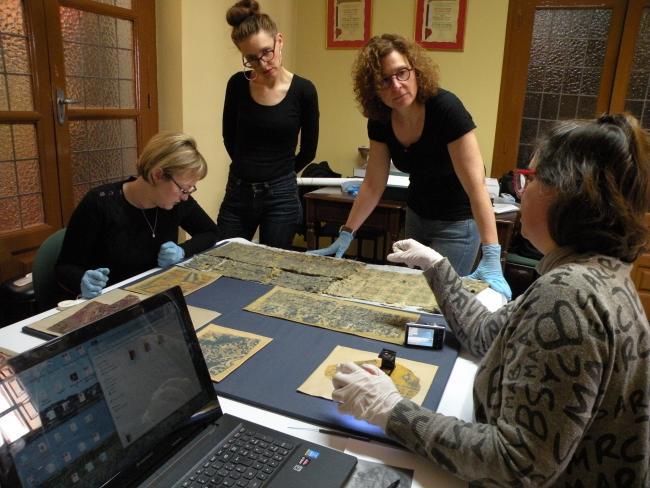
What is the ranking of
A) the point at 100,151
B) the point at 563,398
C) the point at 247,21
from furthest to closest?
the point at 100,151
the point at 247,21
the point at 563,398

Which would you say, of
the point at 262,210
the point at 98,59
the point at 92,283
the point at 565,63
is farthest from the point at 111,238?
the point at 565,63

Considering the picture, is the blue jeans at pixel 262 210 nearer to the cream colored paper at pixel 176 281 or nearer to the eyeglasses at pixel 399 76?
the cream colored paper at pixel 176 281

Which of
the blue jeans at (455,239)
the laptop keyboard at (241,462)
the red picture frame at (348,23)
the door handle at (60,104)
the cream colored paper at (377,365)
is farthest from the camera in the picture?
the red picture frame at (348,23)

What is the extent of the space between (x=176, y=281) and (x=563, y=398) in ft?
3.66

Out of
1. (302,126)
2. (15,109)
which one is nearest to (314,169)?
(302,126)

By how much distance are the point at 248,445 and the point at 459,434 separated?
12.6 inches

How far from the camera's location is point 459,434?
2.46 feet

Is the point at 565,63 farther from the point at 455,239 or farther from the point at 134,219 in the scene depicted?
the point at 134,219

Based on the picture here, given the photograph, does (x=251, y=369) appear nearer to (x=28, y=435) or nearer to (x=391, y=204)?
(x=28, y=435)

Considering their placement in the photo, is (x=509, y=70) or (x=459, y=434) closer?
(x=459, y=434)

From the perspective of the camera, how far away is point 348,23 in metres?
3.56

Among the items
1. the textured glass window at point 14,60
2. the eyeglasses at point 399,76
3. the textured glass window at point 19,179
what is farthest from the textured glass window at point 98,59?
the eyeglasses at point 399,76

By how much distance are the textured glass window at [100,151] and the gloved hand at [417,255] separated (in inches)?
71.7

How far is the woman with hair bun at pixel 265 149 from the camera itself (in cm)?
206
